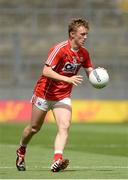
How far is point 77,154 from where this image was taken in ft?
51.7

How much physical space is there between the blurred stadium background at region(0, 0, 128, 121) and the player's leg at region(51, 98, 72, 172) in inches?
758

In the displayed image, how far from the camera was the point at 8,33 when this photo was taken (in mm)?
35125

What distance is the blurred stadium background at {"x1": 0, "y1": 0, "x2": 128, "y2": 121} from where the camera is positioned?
3303cm

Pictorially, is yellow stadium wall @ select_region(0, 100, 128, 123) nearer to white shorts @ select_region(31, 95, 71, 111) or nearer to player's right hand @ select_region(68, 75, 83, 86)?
white shorts @ select_region(31, 95, 71, 111)

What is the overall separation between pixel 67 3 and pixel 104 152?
22899 millimetres

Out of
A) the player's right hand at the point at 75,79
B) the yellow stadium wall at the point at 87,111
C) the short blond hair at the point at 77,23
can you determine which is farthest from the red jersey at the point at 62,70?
the yellow stadium wall at the point at 87,111

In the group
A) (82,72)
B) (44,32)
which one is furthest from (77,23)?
(44,32)

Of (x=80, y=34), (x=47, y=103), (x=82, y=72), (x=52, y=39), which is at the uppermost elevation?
(x=80, y=34)

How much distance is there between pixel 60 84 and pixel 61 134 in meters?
0.82

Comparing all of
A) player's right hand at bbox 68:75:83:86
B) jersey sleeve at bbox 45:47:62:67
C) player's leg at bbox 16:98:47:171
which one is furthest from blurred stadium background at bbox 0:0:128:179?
player's right hand at bbox 68:75:83:86

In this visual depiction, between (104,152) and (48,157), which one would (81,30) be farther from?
(104,152)

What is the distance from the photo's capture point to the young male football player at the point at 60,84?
11.4 metres

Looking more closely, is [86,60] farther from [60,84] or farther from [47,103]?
[47,103]

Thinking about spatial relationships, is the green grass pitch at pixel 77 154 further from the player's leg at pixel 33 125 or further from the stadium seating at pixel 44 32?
the stadium seating at pixel 44 32
